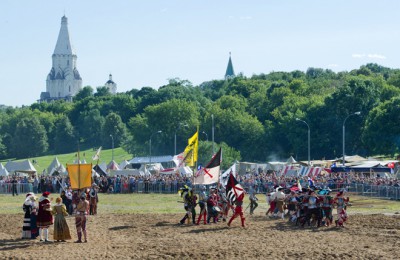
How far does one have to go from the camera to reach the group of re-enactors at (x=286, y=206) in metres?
35.2

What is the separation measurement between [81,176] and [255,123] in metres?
94.5

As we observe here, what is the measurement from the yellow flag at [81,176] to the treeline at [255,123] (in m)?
63.5

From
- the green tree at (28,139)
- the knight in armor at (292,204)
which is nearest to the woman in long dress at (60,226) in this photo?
the knight in armor at (292,204)

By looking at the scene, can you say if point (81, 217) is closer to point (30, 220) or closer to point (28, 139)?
point (30, 220)

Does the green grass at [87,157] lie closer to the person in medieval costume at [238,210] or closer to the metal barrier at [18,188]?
the metal barrier at [18,188]

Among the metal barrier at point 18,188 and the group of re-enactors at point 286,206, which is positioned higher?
the metal barrier at point 18,188

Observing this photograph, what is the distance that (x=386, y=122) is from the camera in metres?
97.4

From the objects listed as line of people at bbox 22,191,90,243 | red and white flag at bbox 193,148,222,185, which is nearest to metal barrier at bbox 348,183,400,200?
red and white flag at bbox 193,148,222,185

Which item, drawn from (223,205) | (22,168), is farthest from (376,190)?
(22,168)

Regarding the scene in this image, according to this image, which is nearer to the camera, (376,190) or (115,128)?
(376,190)

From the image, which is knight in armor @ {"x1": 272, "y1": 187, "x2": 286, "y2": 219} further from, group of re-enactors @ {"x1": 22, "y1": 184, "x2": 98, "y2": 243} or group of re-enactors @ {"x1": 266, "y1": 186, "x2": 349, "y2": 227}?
group of re-enactors @ {"x1": 22, "y1": 184, "x2": 98, "y2": 243}

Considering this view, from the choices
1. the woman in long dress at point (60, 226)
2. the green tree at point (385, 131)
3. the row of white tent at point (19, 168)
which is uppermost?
the green tree at point (385, 131)

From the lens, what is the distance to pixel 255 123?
429 ft

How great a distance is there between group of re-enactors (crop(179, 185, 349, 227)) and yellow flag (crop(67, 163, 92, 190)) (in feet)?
13.1
